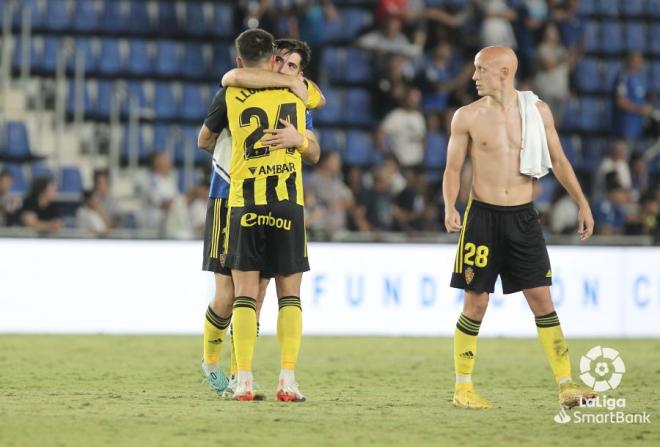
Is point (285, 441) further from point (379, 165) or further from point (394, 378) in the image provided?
point (379, 165)

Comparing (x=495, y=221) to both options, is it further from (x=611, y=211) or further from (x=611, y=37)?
(x=611, y=37)

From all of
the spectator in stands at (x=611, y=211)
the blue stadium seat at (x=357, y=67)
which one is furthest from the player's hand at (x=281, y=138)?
the blue stadium seat at (x=357, y=67)

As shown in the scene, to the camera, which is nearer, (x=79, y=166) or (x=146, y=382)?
(x=146, y=382)

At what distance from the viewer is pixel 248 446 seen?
6.05 m

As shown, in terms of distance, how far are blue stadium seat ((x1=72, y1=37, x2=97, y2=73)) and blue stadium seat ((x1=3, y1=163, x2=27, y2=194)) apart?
2.31m

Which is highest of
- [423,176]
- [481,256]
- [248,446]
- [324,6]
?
[324,6]

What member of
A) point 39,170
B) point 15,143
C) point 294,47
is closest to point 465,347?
point 294,47

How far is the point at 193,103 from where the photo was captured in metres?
18.4

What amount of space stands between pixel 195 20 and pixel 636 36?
7398 mm

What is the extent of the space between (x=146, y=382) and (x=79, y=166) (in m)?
8.39

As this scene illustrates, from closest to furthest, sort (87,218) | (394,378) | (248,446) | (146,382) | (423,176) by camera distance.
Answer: (248,446)
(146,382)
(394,378)
(87,218)
(423,176)

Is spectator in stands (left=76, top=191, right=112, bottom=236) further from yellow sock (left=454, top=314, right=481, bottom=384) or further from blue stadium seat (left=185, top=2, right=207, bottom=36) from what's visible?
yellow sock (left=454, top=314, right=481, bottom=384)

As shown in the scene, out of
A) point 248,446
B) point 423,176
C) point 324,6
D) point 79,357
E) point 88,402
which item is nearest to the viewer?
point 248,446

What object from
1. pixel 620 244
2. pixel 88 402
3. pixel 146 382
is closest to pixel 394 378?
pixel 146 382
